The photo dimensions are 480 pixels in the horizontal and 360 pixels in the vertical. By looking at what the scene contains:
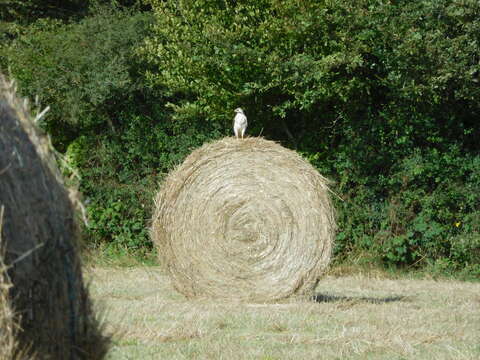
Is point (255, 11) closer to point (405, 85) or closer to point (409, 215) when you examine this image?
point (405, 85)

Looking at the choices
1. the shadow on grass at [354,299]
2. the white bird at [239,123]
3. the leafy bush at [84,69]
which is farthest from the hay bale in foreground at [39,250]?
the leafy bush at [84,69]

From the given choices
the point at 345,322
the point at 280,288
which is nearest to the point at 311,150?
the point at 280,288

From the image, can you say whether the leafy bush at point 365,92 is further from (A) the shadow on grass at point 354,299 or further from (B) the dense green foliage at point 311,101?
(A) the shadow on grass at point 354,299

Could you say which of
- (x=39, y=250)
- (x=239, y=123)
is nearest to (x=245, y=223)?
(x=239, y=123)

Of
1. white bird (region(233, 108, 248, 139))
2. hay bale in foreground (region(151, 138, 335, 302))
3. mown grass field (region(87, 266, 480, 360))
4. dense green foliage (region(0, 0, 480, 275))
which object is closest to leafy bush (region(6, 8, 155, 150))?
dense green foliage (region(0, 0, 480, 275))

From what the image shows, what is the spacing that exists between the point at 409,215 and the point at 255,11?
3.52 meters

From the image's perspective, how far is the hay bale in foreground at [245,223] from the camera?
8141mm

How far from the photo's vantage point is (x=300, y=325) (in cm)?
641

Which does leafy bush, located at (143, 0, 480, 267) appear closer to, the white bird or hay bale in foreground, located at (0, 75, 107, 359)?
the white bird

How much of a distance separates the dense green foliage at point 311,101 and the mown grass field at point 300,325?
217 centimetres

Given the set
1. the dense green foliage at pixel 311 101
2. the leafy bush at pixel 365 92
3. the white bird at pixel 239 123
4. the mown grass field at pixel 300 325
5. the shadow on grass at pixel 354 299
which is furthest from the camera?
the dense green foliage at pixel 311 101

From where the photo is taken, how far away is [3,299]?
3287mm

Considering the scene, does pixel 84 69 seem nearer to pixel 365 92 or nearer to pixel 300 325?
pixel 365 92

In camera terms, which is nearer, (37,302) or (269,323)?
(37,302)
